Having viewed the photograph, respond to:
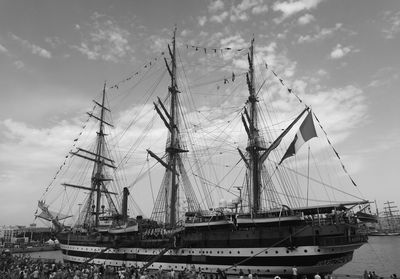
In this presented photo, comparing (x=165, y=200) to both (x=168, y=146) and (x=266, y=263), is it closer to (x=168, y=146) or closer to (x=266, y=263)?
(x=168, y=146)

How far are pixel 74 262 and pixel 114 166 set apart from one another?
2048 cm

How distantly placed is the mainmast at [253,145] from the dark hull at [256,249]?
193 inches

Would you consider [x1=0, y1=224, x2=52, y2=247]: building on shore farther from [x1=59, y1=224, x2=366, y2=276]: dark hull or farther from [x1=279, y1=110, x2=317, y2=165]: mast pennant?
[x1=279, y1=110, x2=317, y2=165]: mast pennant

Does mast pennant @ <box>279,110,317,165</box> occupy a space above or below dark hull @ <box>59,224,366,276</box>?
above

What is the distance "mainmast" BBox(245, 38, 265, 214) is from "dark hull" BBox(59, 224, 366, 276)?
16.1ft

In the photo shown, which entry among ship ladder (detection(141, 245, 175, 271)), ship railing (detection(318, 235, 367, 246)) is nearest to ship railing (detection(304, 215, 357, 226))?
ship railing (detection(318, 235, 367, 246))

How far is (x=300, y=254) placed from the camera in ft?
86.4

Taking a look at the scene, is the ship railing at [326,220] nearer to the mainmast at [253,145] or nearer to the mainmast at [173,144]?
the mainmast at [253,145]

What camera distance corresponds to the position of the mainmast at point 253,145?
34938mm

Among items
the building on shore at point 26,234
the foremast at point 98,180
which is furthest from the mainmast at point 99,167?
the building on shore at point 26,234

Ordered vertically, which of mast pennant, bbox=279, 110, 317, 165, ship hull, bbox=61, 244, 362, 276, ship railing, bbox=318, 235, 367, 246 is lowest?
ship hull, bbox=61, 244, 362, 276

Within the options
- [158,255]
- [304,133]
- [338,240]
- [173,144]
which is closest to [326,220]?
[338,240]

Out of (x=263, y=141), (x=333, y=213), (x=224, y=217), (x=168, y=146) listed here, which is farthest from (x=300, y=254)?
(x=168, y=146)

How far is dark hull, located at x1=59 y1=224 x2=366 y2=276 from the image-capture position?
26.2 m
